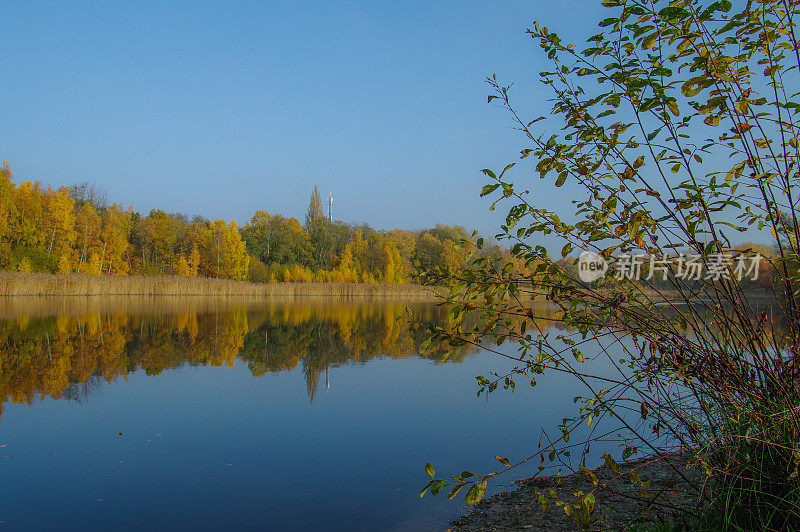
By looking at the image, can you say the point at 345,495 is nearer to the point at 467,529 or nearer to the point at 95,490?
the point at 467,529

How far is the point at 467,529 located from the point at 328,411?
3.55 metres

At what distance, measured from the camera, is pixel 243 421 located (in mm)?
6328

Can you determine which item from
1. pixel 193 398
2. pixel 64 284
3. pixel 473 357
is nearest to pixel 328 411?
pixel 193 398

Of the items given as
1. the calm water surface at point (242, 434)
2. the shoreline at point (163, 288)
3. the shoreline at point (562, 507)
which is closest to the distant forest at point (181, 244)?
the shoreline at point (163, 288)

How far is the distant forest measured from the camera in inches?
1623

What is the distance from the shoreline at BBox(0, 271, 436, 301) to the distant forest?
5.13 meters

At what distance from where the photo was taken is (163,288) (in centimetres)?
3691

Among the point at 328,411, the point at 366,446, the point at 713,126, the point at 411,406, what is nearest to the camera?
the point at 713,126

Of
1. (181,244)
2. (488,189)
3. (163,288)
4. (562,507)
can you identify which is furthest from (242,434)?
(181,244)

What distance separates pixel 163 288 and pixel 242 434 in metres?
34.4

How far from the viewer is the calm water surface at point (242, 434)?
3906mm

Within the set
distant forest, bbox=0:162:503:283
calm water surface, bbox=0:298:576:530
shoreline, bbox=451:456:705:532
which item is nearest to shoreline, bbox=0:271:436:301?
distant forest, bbox=0:162:503:283

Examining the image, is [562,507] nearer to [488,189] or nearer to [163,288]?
[488,189]

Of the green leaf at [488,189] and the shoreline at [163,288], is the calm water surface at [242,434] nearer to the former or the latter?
the green leaf at [488,189]
